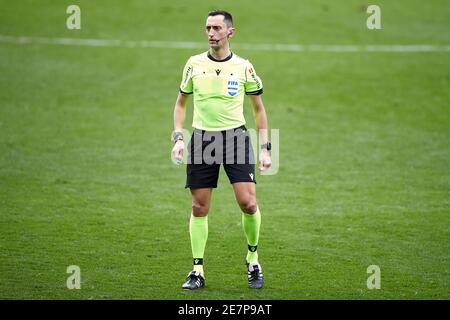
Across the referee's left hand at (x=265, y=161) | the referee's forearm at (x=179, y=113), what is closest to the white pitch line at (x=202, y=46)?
the referee's forearm at (x=179, y=113)

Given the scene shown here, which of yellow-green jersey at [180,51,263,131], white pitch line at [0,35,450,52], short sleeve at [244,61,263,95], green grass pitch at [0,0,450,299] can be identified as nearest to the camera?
yellow-green jersey at [180,51,263,131]

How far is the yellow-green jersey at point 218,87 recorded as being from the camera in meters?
9.84

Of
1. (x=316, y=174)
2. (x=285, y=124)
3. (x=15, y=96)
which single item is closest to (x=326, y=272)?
(x=316, y=174)

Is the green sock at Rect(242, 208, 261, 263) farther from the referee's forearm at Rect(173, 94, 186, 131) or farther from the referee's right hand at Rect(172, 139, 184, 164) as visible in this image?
the referee's forearm at Rect(173, 94, 186, 131)

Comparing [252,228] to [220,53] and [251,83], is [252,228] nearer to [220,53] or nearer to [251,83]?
[251,83]

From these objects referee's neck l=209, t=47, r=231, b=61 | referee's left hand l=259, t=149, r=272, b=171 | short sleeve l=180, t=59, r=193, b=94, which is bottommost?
referee's left hand l=259, t=149, r=272, b=171

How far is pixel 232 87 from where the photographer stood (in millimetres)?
9867

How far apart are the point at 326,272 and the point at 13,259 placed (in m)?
3.93

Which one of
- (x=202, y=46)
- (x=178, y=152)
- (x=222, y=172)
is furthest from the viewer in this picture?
(x=202, y=46)

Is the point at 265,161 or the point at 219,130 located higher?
the point at 219,130

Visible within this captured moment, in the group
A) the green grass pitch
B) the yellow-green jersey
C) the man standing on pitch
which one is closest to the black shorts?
the man standing on pitch

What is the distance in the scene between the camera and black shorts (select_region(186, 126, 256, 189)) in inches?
388

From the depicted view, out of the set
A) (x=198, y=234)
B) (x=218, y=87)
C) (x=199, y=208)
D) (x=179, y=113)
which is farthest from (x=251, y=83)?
(x=198, y=234)

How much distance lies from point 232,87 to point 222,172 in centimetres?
656
